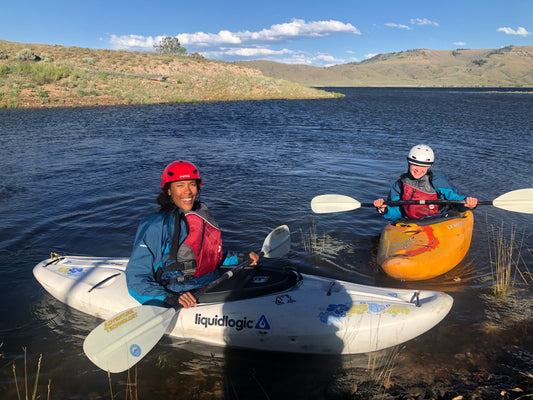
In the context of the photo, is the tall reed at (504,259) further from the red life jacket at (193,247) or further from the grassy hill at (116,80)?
the grassy hill at (116,80)

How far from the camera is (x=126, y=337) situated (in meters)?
3.14

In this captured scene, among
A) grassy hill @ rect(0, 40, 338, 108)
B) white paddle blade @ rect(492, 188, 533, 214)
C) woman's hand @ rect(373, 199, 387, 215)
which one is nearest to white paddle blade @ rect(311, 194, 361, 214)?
woman's hand @ rect(373, 199, 387, 215)

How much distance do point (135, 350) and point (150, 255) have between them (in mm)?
840

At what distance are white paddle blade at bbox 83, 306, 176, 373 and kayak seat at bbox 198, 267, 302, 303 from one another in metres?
0.53

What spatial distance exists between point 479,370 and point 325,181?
717 centimetres

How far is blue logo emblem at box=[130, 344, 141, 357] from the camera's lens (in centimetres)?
314

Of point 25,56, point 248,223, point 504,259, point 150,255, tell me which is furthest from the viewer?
point 25,56

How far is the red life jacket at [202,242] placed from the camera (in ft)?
12.1

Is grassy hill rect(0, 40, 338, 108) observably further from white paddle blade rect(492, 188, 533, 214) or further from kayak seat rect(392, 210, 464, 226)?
white paddle blade rect(492, 188, 533, 214)

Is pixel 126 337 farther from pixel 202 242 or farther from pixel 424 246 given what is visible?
pixel 424 246

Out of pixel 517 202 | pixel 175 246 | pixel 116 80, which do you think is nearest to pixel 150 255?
pixel 175 246

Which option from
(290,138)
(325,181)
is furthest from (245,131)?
(325,181)

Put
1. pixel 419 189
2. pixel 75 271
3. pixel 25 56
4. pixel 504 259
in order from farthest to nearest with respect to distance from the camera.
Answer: pixel 25 56, pixel 419 189, pixel 504 259, pixel 75 271

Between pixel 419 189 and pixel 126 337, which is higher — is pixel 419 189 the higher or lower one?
the higher one
